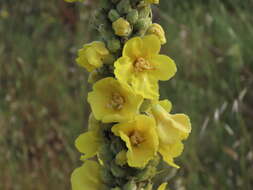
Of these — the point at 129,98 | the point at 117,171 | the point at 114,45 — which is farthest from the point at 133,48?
the point at 117,171

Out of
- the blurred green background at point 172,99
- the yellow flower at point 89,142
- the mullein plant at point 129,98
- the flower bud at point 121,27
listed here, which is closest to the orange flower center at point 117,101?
the mullein plant at point 129,98

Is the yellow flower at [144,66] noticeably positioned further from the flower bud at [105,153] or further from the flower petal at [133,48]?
the flower bud at [105,153]

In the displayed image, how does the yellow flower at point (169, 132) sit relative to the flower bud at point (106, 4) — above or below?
below

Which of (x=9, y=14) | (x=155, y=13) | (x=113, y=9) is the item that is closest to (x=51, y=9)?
(x=9, y=14)

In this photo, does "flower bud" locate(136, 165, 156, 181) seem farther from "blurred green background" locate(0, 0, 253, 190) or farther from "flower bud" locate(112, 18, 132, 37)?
"blurred green background" locate(0, 0, 253, 190)

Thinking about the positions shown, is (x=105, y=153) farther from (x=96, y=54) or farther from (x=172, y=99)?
(x=172, y=99)

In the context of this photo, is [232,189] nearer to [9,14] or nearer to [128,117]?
[128,117]

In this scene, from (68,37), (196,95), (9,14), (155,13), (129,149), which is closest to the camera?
(129,149)
